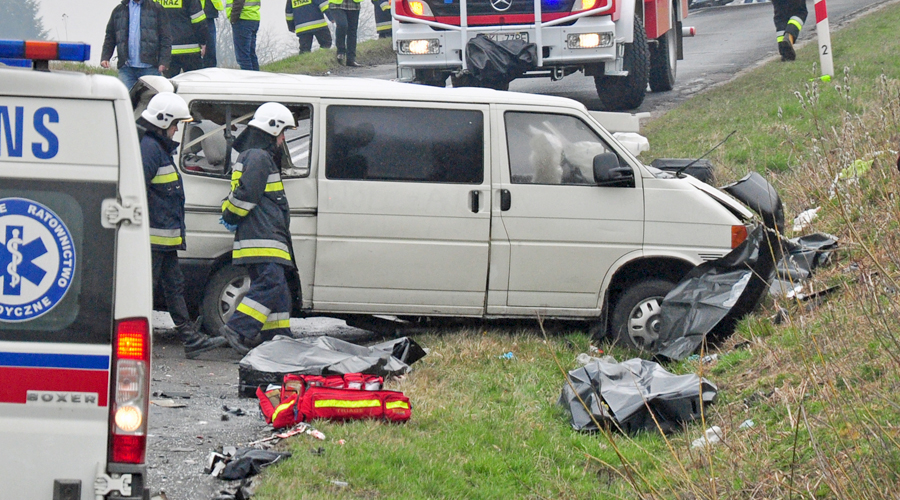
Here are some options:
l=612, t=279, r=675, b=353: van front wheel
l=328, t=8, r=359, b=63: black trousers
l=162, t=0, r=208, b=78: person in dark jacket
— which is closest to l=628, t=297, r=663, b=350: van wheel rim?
l=612, t=279, r=675, b=353: van front wheel

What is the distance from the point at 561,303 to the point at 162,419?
2806 millimetres

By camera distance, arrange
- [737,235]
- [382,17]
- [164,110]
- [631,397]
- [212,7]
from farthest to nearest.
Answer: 1. [382,17]
2. [212,7]
3. [737,235]
4. [164,110]
5. [631,397]

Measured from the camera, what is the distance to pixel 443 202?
6934mm

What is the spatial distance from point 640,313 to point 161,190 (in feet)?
10.7

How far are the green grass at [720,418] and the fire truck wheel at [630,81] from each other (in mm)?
4686

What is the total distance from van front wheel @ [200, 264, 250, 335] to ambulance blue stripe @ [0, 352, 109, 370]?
4123 millimetres

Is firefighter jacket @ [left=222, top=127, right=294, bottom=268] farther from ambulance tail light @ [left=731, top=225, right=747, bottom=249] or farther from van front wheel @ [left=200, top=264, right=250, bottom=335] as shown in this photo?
ambulance tail light @ [left=731, top=225, right=747, bottom=249]

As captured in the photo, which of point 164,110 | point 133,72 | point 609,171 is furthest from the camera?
point 133,72

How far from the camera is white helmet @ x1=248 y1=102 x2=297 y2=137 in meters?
6.75

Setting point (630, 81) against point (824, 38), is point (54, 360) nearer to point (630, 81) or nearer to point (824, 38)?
point (630, 81)

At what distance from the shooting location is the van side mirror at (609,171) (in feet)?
22.6

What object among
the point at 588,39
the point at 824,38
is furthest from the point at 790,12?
the point at 588,39

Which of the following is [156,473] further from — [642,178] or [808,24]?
[808,24]

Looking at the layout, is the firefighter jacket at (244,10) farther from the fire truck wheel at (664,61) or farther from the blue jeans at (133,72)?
the fire truck wheel at (664,61)
